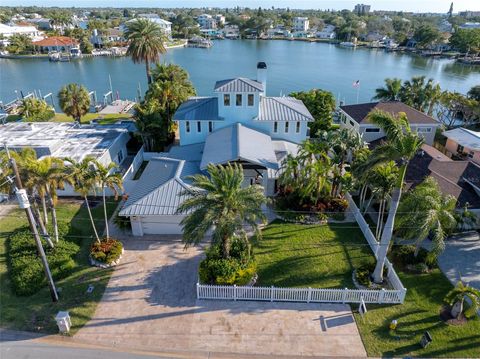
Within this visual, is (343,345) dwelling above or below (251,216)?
→ below

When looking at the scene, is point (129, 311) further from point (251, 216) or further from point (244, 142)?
point (244, 142)

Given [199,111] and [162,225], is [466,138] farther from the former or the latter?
[162,225]

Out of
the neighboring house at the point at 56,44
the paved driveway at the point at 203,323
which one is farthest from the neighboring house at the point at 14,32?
the paved driveway at the point at 203,323

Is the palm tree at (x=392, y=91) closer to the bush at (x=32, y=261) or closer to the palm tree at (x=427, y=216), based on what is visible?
the palm tree at (x=427, y=216)

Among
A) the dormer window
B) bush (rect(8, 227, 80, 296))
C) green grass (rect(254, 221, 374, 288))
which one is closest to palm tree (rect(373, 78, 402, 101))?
the dormer window

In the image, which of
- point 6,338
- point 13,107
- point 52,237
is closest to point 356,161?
point 52,237

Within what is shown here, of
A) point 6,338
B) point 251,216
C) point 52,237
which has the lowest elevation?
point 6,338
